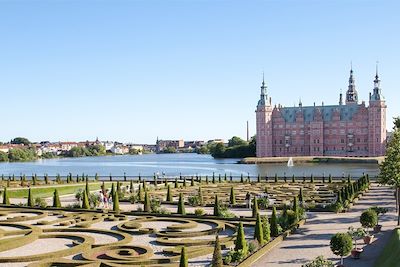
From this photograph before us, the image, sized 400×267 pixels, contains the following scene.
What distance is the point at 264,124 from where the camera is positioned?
387ft

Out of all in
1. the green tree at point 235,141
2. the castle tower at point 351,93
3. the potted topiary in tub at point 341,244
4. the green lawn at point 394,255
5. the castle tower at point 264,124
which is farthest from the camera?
the green tree at point 235,141

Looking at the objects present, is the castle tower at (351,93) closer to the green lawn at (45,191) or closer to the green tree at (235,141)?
the green tree at (235,141)

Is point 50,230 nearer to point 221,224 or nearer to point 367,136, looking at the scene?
point 221,224

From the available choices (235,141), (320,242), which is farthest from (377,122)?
(320,242)

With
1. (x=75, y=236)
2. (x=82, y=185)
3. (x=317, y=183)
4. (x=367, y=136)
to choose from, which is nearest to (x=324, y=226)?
(x=75, y=236)

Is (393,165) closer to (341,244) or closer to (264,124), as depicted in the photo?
(341,244)

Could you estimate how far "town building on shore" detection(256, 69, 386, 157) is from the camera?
108 metres

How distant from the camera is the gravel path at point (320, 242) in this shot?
1520 cm

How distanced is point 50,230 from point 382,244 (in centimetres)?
1306

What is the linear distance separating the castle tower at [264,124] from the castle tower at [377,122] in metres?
22.3

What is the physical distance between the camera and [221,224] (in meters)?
21.6

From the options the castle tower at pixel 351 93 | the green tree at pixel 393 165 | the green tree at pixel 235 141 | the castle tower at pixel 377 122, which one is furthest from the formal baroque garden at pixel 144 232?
the green tree at pixel 235 141

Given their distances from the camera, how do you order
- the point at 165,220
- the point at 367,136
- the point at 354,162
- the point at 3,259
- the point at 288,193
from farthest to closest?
the point at 367,136, the point at 354,162, the point at 288,193, the point at 165,220, the point at 3,259

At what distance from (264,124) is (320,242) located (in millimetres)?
100501
